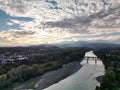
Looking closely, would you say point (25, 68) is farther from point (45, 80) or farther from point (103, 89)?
point (103, 89)

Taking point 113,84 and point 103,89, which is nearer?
point 103,89

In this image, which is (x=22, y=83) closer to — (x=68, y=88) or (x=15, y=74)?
(x=15, y=74)

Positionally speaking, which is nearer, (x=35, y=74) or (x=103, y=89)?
(x=103, y=89)

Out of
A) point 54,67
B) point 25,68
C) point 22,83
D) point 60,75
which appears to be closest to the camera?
point 22,83

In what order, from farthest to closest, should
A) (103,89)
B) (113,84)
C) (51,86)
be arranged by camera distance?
(51,86), (113,84), (103,89)

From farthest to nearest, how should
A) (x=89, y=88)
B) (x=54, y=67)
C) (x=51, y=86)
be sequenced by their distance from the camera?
(x=54, y=67)
(x=51, y=86)
(x=89, y=88)

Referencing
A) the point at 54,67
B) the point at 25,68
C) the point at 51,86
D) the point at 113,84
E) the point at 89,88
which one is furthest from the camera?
the point at 54,67

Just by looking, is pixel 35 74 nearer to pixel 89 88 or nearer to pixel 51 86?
pixel 51 86

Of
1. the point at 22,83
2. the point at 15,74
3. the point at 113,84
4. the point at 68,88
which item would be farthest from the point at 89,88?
the point at 15,74

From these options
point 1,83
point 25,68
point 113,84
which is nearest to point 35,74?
point 25,68
